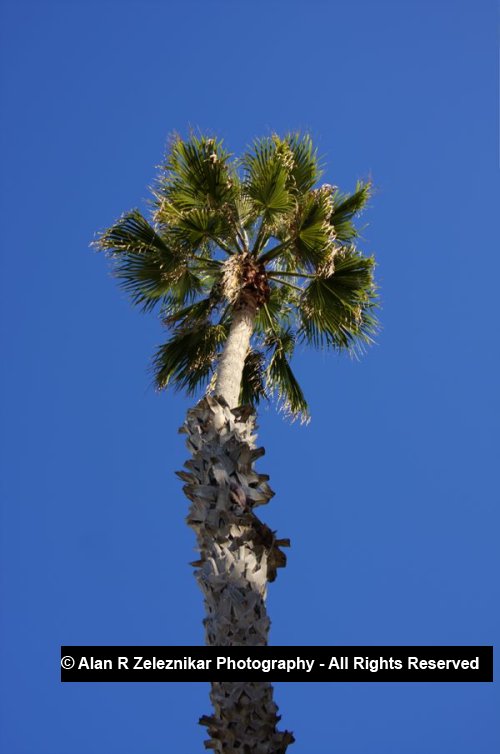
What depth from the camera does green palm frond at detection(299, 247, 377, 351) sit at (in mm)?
9484

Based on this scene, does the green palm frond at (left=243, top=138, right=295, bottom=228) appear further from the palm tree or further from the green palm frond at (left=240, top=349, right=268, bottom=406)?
the green palm frond at (left=240, top=349, right=268, bottom=406)

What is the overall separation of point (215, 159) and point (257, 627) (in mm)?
5528

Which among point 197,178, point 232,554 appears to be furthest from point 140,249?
point 232,554

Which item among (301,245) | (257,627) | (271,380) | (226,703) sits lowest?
(226,703)

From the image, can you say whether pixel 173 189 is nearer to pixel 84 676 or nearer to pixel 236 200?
pixel 236 200

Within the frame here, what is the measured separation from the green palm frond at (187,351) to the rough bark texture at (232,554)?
3.06 metres

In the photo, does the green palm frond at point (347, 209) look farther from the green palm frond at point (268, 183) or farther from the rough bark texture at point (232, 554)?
the rough bark texture at point (232, 554)

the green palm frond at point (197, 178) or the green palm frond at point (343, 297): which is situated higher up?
the green palm frond at point (197, 178)

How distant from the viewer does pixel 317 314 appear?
9.85m

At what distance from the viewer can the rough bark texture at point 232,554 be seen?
5191mm

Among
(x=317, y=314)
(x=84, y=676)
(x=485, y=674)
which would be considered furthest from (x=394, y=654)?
(x=317, y=314)
